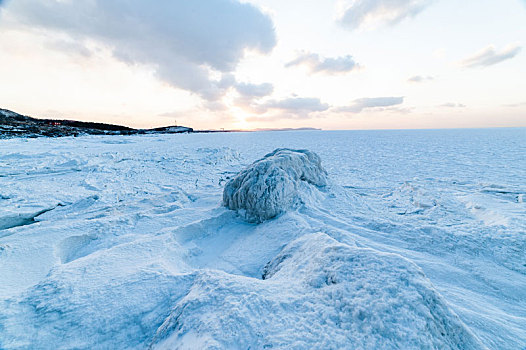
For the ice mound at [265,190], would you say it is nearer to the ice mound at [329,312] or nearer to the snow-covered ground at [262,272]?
the snow-covered ground at [262,272]

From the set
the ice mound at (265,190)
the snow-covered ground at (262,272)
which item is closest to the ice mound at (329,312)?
the snow-covered ground at (262,272)

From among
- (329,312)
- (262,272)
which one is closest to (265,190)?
(262,272)

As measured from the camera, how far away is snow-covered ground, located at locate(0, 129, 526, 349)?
136 centimetres

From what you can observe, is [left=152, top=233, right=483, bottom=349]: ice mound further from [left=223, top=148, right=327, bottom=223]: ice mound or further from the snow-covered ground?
[left=223, top=148, right=327, bottom=223]: ice mound

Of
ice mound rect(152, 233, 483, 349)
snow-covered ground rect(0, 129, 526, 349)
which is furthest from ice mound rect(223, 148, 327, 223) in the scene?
ice mound rect(152, 233, 483, 349)

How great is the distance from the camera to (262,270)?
8.40 feet

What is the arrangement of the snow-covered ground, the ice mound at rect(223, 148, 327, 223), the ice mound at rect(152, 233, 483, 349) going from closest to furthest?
1. the ice mound at rect(152, 233, 483, 349)
2. the snow-covered ground
3. the ice mound at rect(223, 148, 327, 223)

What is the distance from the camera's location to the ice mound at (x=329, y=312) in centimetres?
126

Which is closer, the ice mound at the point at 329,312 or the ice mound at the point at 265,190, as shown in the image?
the ice mound at the point at 329,312

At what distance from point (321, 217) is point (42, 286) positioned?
3.82m

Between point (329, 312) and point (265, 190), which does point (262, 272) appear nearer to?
point (329, 312)

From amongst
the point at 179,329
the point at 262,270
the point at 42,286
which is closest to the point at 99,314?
the point at 42,286

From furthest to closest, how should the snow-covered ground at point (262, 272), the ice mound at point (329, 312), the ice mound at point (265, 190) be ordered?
the ice mound at point (265, 190) < the snow-covered ground at point (262, 272) < the ice mound at point (329, 312)

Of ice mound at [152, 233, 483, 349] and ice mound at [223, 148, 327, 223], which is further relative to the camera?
ice mound at [223, 148, 327, 223]
